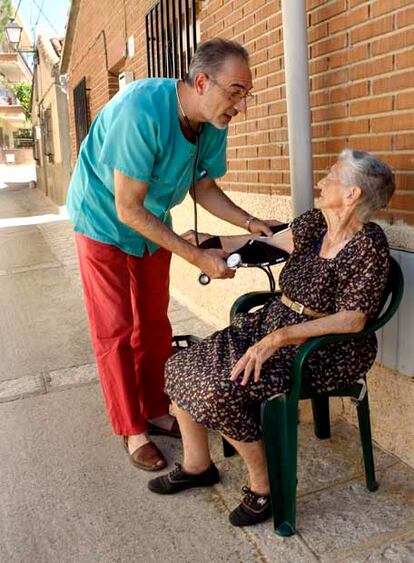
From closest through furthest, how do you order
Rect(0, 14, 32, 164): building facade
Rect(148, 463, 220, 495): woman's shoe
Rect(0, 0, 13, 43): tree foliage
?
1. Rect(148, 463, 220, 495): woman's shoe
2. Rect(0, 0, 13, 43): tree foliage
3. Rect(0, 14, 32, 164): building facade

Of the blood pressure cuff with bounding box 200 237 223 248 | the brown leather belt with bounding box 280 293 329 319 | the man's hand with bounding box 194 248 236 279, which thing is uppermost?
the blood pressure cuff with bounding box 200 237 223 248

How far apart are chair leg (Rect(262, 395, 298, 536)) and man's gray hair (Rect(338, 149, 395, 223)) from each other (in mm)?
743

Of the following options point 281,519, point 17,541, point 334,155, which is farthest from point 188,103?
point 17,541

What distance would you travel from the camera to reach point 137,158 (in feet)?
7.57

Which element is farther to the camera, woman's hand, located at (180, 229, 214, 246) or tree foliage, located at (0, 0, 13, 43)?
tree foliage, located at (0, 0, 13, 43)

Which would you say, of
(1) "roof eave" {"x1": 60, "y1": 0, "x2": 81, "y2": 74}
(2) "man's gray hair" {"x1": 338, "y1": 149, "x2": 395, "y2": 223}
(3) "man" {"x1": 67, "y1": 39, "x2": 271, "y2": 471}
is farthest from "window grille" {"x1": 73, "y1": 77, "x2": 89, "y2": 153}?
(2) "man's gray hair" {"x1": 338, "y1": 149, "x2": 395, "y2": 223}

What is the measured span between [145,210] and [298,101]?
958 mm

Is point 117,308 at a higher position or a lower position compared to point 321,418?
higher

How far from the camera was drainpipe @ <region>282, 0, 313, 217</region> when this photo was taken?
8.87 feet

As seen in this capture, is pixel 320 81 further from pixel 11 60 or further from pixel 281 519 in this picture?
pixel 11 60

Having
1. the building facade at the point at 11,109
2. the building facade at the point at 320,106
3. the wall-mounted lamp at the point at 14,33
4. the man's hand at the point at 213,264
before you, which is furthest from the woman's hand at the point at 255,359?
the building facade at the point at 11,109

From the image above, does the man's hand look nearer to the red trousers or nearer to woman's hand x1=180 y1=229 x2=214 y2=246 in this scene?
woman's hand x1=180 y1=229 x2=214 y2=246

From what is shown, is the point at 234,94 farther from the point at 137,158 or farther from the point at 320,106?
the point at 320,106

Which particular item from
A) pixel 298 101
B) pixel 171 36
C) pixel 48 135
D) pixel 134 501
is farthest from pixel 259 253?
pixel 48 135
